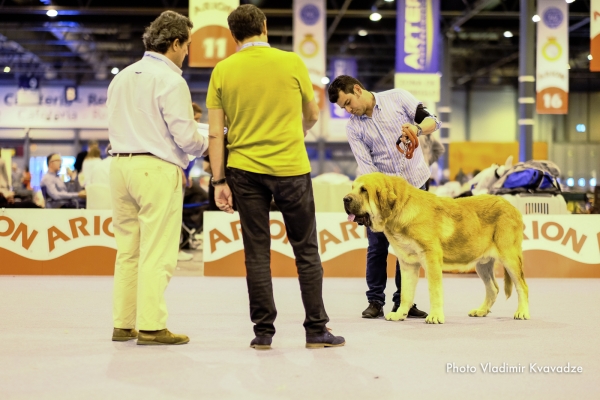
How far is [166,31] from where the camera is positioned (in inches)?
169

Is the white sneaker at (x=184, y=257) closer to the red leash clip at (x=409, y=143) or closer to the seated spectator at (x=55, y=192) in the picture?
the seated spectator at (x=55, y=192)

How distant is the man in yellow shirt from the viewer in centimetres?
410

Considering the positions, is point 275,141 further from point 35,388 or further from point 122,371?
point 35,388

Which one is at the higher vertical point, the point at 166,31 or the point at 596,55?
the point at 596,55

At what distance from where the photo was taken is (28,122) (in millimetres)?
32969

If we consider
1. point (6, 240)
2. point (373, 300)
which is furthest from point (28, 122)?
point (373, 300)

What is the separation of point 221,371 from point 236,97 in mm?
1419

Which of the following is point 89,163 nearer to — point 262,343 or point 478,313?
point 478,313

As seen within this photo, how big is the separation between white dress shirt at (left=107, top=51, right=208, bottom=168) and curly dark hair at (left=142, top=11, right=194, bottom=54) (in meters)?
0.08

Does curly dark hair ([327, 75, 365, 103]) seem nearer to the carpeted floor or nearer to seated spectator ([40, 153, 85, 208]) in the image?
the carpeted floor

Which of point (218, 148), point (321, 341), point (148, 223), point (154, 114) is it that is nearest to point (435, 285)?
point (321, 341)

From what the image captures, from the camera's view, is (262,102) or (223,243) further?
(223,243)

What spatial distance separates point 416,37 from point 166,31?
13124 millimetres

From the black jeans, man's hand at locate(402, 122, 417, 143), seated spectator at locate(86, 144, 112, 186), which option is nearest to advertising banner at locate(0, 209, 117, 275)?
seated spectator at locate(86, 144, 112, 186)
